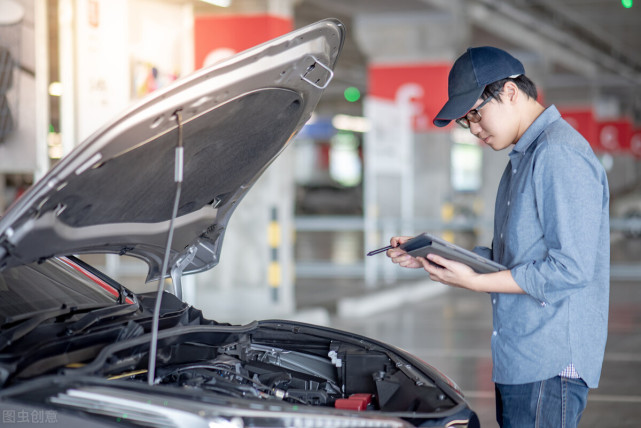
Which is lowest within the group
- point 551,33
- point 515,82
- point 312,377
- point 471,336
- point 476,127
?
point 471,336

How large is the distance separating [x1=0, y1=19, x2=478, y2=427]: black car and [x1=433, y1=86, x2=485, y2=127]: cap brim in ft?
1.43

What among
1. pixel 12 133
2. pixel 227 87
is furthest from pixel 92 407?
pixel 12 133

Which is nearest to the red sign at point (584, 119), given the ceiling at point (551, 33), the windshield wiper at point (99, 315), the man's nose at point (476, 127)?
the ceiling at point (551, 33)

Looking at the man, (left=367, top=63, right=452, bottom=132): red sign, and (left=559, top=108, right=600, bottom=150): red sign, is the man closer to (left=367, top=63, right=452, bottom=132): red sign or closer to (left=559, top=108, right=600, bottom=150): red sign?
(left=367, top=63, right=452, bottom=132): red sign

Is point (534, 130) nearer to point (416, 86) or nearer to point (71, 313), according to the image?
point (71, 313)

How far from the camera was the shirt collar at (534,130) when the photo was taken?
2740mm

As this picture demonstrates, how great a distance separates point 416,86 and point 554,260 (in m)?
12.2

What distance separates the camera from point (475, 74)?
8.91ft

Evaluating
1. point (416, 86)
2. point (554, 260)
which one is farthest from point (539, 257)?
point (416, 86)

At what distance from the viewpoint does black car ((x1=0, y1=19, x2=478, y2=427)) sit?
2.33 meters

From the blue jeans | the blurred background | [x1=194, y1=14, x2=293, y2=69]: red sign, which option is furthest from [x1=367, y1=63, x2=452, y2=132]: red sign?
the blue jeans

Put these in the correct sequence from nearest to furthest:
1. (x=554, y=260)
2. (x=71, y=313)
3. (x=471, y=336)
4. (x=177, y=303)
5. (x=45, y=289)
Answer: (x=554, y=260) < (x=71, y=313) < (x=45, y=289) < (x=177, y=303) < (x=471, y=336)

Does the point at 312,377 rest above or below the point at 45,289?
below

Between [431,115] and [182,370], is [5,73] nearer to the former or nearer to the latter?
[182,370]
